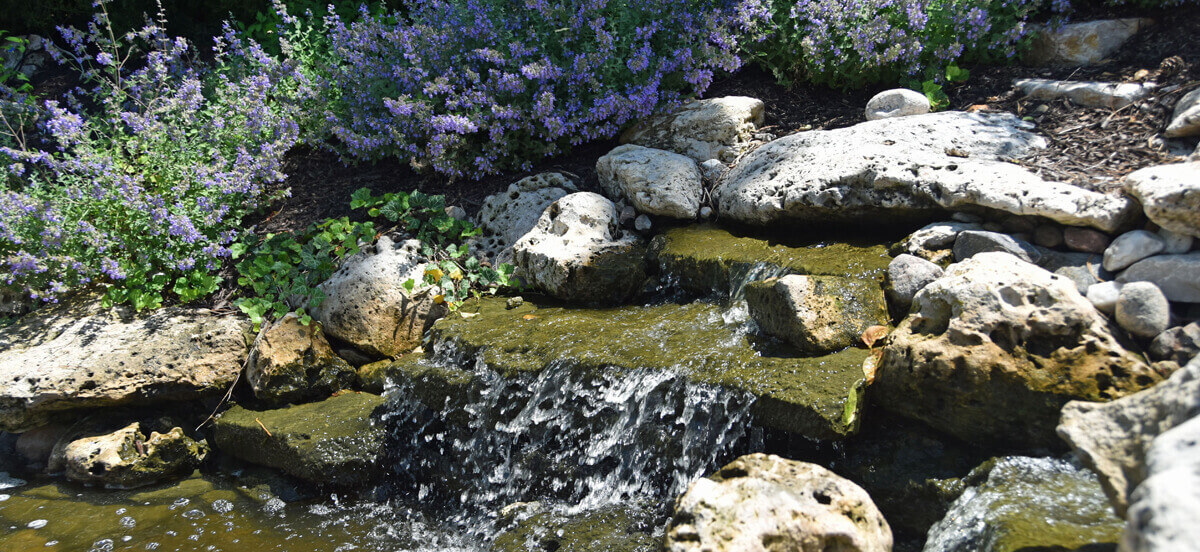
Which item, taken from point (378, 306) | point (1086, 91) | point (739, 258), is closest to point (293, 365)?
point (378, 306)

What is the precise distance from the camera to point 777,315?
11.7ft

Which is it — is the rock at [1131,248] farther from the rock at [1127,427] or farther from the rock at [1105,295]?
the rock at [1127,427]

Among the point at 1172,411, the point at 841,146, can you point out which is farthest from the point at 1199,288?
the point at 841,146

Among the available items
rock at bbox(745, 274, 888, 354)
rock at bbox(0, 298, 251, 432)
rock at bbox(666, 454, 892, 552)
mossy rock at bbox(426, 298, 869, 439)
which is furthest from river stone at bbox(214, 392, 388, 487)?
rock at bbox(745, 274, 888, 354)

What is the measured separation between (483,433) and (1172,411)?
304cm

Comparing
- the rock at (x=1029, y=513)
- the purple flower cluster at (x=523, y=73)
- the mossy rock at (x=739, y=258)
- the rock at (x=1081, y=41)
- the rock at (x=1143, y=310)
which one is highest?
the purple flower cluster at (x=523, y=73)

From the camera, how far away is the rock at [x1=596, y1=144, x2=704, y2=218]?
189 inches

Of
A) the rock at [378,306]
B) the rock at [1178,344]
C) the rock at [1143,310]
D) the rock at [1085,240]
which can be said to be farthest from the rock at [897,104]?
the rock at [378,306]

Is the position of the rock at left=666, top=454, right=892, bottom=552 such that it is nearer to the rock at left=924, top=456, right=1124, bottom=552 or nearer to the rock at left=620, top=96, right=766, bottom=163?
the rock at left=924, top=456, right=1124, bottom=552

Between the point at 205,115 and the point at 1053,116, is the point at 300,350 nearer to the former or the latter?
the point at 205,115

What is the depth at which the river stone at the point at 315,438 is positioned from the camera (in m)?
4.11

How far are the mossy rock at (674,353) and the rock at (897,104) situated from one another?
1.89 meters

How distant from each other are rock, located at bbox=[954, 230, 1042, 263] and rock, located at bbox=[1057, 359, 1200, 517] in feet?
4.46

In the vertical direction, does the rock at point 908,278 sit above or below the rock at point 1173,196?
below
